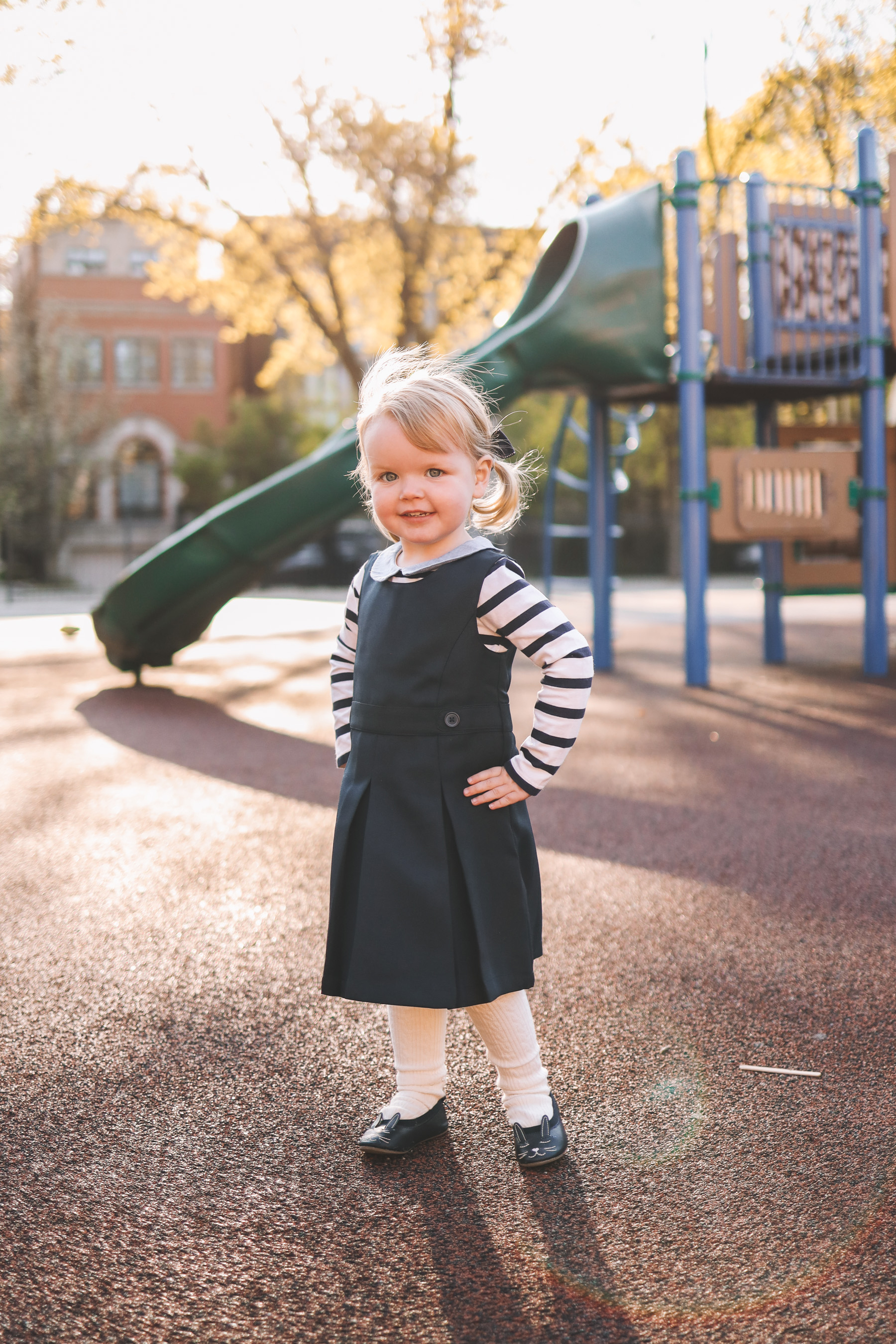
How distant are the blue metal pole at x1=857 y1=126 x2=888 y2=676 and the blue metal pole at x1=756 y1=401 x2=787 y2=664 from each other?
83cm

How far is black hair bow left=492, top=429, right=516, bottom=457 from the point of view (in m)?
2.30

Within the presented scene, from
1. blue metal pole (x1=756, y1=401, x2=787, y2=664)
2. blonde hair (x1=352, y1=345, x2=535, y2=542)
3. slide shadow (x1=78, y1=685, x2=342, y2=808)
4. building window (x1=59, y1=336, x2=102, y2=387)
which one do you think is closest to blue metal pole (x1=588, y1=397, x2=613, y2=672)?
blue metal pole (x1=756, y1=401, x2=787, y2=664)

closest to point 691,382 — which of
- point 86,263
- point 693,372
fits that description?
point 693,372

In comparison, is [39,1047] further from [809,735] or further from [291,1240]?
[809,735]

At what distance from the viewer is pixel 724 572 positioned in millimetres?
30875

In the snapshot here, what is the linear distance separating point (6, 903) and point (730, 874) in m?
2.38

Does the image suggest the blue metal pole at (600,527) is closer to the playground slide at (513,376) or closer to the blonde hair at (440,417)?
the playground slide at (513,376)

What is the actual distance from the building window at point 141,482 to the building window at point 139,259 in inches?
235

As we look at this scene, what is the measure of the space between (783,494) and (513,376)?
207cm

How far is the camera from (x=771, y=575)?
960cm

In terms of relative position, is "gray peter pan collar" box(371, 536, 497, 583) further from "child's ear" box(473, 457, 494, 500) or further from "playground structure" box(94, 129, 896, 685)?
"playground structure" box(94, 129, 896, 685)

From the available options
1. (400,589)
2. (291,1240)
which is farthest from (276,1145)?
(400,589)

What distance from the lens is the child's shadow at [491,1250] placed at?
1688 millimetres

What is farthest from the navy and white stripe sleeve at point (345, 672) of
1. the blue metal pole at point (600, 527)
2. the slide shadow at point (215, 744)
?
the blue metal pole at point (600, 527)
